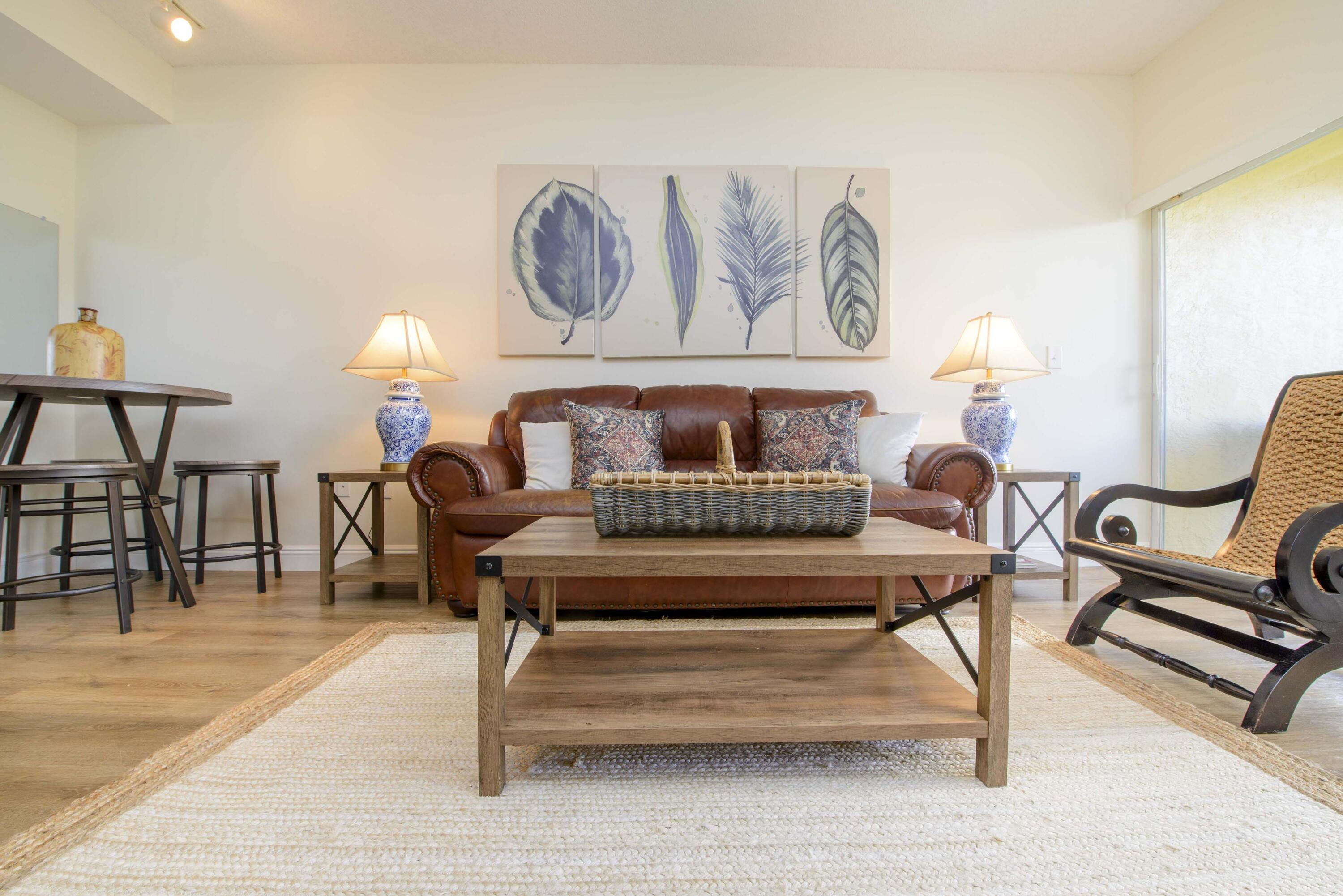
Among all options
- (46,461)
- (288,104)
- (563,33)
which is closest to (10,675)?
(46,461)

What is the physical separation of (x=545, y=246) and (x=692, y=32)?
46.7 inches

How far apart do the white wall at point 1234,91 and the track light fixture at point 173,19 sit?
14.4 feet

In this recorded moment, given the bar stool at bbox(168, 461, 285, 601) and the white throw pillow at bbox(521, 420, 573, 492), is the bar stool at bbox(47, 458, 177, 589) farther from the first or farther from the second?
the white throw pillow at bbox(521, 420, 573, 492)

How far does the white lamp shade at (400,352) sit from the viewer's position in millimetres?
2461

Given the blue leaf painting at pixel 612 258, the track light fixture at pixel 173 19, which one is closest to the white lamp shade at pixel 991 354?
the blue leaf painting at pixel 612 258

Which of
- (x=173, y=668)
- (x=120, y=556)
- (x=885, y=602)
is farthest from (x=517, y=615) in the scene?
(x=120, y=556)

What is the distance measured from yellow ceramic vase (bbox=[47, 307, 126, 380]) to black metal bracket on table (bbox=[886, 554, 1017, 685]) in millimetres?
2845

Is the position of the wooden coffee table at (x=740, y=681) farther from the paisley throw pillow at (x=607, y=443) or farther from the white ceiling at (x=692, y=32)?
the white ceiling at (x=692, y=32)

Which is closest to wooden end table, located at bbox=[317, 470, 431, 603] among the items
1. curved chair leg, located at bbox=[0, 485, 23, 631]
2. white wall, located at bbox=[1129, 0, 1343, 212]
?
curved chair leg, located at bbox=[0, 485, 23, 631]

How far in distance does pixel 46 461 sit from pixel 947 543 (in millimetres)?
4004

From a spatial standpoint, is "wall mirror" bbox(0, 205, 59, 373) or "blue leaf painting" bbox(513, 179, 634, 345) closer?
"wall mirror" bbox(0, 205, 59, 373)

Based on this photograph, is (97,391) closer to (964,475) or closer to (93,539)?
(93,539)

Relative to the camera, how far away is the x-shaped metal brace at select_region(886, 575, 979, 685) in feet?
3.35

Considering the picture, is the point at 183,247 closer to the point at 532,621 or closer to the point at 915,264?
the point at 532,621
